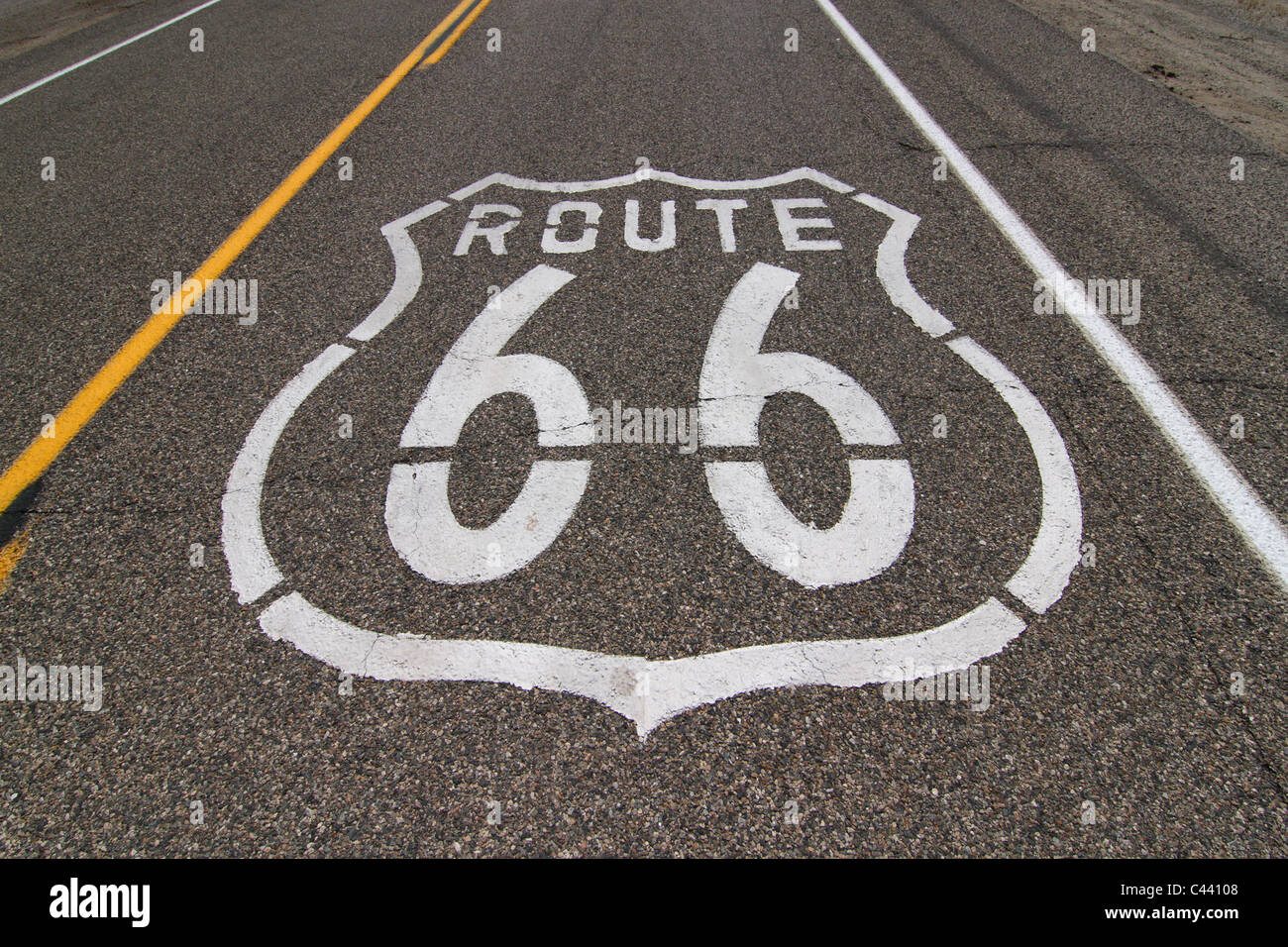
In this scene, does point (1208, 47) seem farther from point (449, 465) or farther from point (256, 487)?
point (256, 487)

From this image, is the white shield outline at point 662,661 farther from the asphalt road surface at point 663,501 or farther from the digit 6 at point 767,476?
the digit 6 at point 767,476

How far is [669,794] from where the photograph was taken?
2035 millimetres

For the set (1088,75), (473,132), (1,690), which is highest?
(1088,75)

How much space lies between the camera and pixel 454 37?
856 centimetres

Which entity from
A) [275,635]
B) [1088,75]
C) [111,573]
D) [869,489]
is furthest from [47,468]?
[1088,75]

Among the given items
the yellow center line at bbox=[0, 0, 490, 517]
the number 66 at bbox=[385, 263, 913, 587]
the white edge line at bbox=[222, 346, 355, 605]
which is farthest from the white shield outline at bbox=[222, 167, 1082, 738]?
the yellow center line at bbox=[0, 0, 490, 517]

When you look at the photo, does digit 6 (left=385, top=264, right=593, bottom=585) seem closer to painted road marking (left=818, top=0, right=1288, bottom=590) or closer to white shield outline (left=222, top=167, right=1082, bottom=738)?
white shield outline (left=222, top=167, right=1082, bottom=738)

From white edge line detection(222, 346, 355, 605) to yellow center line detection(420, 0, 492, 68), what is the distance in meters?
5.36

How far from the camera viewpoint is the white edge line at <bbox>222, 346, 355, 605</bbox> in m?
2.68

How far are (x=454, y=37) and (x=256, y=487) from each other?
24.0 feet

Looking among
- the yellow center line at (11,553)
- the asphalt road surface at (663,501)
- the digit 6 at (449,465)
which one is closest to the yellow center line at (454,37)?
the asphalt road surface at (663,501)

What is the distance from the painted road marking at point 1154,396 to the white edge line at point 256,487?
329 cm
